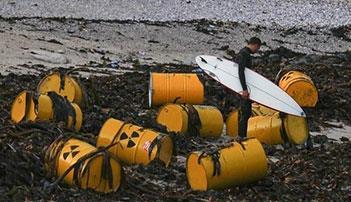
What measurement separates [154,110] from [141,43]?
7950 millimetres

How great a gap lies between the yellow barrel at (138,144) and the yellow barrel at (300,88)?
422 centimetres

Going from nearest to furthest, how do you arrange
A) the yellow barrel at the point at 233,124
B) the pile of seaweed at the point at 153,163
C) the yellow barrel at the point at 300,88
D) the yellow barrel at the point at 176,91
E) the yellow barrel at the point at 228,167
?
1. the pile of seaweed at the point at 153,163
2. the yellow barrel at the point at 228,167
3. the yellow barrel at the point at 233,124
4. the yellow barrel at the point at 176,91
5. the yellow barrel at the point at 300,88

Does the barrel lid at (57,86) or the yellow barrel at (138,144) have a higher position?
the barrel lid at (57,86)

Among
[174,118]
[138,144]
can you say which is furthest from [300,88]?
[138,144]

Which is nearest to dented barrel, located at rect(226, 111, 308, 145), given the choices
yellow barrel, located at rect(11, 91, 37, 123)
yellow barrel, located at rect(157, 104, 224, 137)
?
yellow barrel, located at rect(157, 104, 224, 137)

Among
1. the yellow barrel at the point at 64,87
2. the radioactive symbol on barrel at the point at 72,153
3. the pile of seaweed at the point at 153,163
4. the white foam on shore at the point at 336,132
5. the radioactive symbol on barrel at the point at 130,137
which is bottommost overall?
the white foam on shore at the point at 336,132

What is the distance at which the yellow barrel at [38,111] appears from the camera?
963 cm

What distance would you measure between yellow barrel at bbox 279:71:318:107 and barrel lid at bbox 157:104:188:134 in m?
2.73

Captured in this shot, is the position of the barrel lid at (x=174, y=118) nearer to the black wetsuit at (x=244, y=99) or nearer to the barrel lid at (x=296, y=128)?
the black wetsuit at (x=244, y=99)

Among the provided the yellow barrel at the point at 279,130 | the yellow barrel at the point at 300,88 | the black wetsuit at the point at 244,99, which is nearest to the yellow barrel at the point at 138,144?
the black wetsuit at the point at 244,99

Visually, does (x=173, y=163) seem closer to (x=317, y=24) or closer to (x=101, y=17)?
(x=101, y=17)

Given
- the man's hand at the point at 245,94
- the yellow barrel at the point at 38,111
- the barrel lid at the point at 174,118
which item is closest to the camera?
the yellow barrel at the point at 38,111

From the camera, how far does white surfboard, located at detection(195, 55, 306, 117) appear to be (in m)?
10.4

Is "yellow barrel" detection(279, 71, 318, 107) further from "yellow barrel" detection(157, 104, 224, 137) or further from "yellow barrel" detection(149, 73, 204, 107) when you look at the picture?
"yellow barrel" detection(157, 104, 224, 137)
